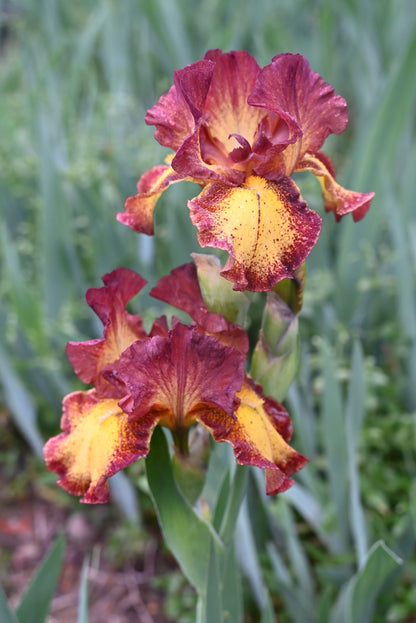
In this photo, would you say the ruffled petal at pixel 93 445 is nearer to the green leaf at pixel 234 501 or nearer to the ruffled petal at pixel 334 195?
the green leaf at pixel 234 501

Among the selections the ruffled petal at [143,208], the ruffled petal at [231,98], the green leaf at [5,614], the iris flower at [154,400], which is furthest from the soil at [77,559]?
the ruffled petal at [231,98]

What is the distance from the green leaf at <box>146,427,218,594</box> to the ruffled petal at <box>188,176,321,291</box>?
8.3 inches

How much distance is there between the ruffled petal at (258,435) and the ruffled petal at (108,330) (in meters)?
0.12

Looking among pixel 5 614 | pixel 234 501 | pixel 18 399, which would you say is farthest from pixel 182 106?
pixel 18 399

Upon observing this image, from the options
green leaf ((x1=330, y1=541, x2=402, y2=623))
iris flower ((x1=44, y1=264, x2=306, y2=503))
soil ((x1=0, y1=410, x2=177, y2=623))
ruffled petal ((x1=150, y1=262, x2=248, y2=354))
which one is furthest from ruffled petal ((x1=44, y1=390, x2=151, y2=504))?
soil ((x1=0, y1=410, x2=177, y2=623))

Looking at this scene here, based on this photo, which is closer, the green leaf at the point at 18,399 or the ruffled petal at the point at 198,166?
the ruffled petal at the point at 198,166

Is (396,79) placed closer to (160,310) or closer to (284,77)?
(160,310)

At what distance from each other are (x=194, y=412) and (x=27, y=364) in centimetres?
93

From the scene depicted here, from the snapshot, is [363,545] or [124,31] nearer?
[363,545]

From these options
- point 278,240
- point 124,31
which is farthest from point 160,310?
point 124,31

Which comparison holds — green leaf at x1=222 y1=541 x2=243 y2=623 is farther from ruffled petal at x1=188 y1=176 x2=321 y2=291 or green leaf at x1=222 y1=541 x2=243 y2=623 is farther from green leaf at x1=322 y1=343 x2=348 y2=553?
ruffled petal at x1=188 y1=176 x2=321 y2=291

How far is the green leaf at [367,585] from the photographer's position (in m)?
0.82

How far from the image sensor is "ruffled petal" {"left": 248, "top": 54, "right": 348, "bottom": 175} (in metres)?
0.58

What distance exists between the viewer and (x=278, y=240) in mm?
541
